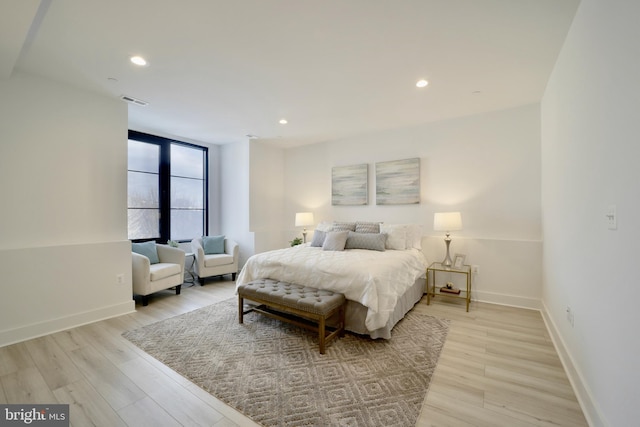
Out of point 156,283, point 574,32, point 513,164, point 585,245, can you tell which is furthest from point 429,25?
point 156,283

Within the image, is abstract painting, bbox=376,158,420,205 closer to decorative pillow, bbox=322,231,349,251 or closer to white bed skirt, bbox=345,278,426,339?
decorative pillow, bbox=322,231,349,251

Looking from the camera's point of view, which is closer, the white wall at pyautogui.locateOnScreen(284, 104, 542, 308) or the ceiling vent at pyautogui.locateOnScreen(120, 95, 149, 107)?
the ceiling vent at pyautogui.locateOnScreen(120, 95, 149, 107)

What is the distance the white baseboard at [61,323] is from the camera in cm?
252

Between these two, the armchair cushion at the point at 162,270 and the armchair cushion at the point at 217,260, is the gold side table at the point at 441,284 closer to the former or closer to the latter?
the armchair cushion at the point at 217,260

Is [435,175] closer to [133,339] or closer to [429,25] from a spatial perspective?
[429,25]

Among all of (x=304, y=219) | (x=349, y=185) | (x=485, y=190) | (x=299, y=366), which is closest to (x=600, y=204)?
(x=299, y=366)

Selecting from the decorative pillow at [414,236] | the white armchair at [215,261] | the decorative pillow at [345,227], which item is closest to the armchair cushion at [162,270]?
the white armchair at [215,261]

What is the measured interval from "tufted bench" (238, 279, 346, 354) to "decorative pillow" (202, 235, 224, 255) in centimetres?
218

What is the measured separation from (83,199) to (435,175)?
459cm

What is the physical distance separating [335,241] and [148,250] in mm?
Result: 2803

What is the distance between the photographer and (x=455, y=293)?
3.54 m

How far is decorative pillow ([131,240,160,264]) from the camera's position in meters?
3.91

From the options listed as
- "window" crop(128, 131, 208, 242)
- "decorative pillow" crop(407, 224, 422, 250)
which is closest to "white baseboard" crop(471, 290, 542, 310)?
"decorative pillow" crop(407, 224, 422, 250)

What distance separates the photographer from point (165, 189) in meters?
4.72
